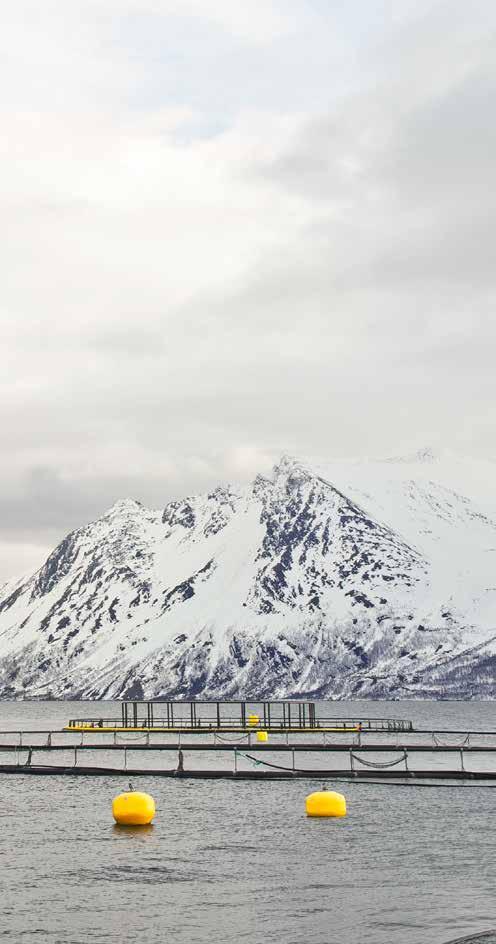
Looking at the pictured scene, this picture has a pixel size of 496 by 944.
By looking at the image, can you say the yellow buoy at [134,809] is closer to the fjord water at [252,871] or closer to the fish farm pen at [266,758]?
the fjord water at [252,871]

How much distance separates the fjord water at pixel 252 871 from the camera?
4753cm

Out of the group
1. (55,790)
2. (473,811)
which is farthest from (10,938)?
(55,790)

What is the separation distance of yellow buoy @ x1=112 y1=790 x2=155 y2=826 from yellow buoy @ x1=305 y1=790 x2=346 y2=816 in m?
11.2

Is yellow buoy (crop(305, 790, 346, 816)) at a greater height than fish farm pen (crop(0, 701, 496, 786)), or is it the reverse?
fish farm pen (crop(0, 701, 496, 786))

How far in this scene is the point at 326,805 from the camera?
8275 centimetres

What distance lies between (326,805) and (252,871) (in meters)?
22.1

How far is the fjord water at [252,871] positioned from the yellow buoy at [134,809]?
3.58 feet

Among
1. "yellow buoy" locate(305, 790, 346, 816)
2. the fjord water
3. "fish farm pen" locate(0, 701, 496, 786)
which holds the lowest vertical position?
the fjord water

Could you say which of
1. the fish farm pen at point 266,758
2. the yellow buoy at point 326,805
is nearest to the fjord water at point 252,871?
the yellow buoy at point 326,805

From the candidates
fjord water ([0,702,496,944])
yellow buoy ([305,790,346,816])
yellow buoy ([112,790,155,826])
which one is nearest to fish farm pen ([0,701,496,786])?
fjord water ([0,702,496,944])

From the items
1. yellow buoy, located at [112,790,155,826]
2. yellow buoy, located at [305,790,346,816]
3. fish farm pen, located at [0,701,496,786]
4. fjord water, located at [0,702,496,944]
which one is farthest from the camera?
fish farm pen, located at [0,701,496,786]

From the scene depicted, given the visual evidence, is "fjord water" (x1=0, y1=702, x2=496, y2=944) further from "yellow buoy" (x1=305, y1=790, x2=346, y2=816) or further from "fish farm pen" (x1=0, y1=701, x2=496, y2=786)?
"fish farm pen" (x1=0, y1=701, x2=496, y2=786)

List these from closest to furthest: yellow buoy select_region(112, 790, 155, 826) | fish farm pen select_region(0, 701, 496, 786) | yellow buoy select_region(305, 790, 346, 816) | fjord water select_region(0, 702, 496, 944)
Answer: fjord water select_region(0, 702, 496, 944) → yellow buoy select_region(112, 790, 155, 826) → yellow buoy select_region(305, 790, 346, 816) → fish farm pen select_region(0, 701, 496, 786)

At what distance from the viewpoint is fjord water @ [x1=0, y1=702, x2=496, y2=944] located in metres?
47.5
